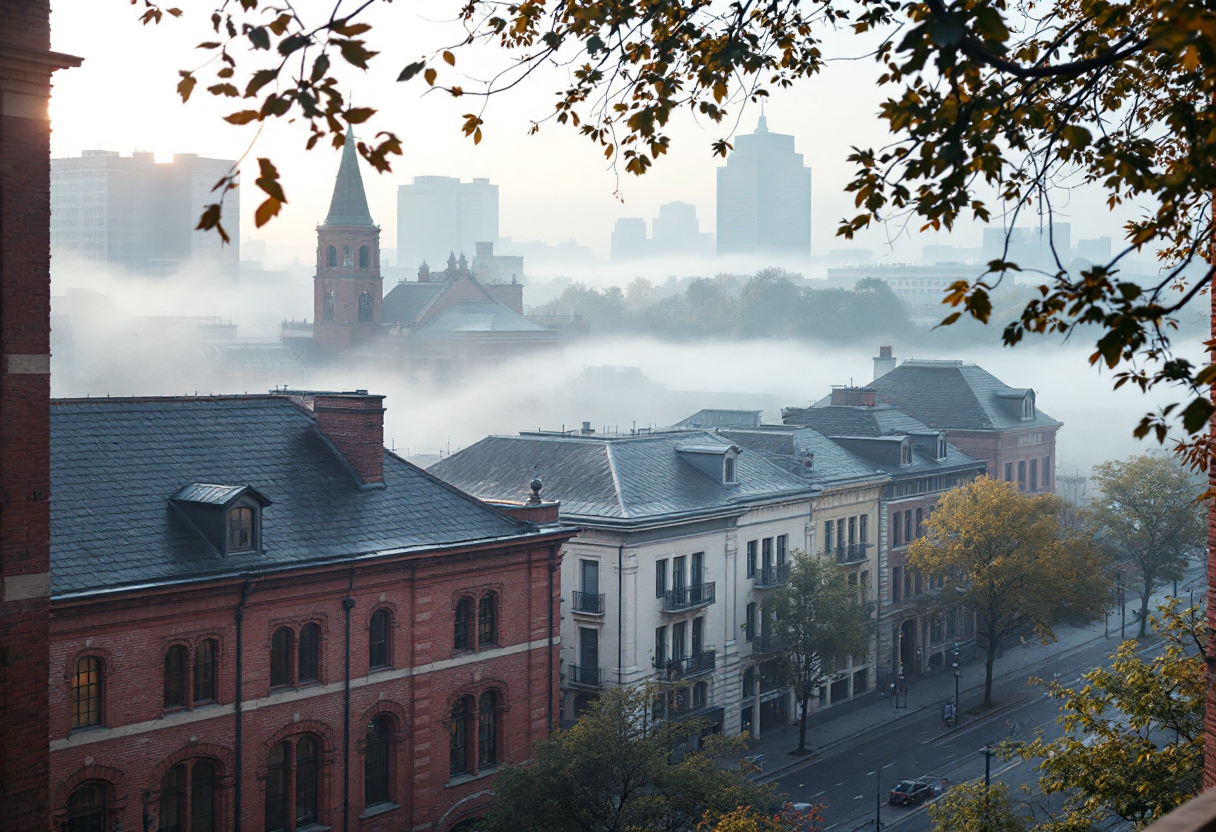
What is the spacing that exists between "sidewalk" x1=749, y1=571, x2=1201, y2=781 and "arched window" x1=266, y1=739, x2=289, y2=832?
25616 millimetres

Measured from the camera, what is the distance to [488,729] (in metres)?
38.3

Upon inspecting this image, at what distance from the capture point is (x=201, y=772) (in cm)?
3125

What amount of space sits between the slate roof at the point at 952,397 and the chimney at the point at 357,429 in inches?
2249

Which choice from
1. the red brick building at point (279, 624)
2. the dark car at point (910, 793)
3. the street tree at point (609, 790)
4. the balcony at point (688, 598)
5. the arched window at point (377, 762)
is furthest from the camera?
the balcony at point (688, 598)

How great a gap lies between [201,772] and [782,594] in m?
31.7

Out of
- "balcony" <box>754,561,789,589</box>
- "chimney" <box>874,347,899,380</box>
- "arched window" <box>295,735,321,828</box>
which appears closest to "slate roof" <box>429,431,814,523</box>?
"balcony" <box>754,561,789,589</box>

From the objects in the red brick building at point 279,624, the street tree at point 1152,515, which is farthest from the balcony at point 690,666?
the street tree at point 1152,515

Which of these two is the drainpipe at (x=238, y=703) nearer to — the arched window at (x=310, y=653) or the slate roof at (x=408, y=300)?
the arched window at (x=310, y=653)

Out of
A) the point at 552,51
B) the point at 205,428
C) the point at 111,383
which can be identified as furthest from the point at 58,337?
the point at 552,51

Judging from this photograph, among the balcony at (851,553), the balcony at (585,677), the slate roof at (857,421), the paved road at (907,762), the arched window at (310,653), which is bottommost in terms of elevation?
the paved road at (907,762)

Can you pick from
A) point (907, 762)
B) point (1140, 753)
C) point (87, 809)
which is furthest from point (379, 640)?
point (907, 762)

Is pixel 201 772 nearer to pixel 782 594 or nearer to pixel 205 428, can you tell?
pixel 205 428

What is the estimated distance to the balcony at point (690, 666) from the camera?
174 feet

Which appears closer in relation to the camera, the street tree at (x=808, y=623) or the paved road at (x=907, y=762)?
the paved road at (x=907, y=762)
